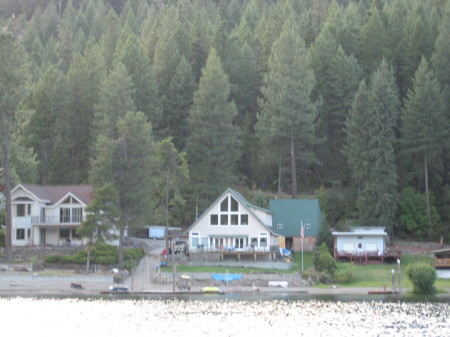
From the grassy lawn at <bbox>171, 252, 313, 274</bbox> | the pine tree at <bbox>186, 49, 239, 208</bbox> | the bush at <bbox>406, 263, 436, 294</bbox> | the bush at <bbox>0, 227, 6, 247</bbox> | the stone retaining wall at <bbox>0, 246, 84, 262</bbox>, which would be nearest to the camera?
the bush at <bbox>406, 263, 436, 294</bbox>

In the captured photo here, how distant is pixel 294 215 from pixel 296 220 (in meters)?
0.54

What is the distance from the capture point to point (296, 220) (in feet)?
290

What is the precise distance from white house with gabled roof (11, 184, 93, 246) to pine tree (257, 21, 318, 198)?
2005 centimetres

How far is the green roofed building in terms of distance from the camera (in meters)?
88.1

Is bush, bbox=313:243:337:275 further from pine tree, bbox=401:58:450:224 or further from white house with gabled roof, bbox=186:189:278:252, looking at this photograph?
pine tree, bbox=401:58:450:224

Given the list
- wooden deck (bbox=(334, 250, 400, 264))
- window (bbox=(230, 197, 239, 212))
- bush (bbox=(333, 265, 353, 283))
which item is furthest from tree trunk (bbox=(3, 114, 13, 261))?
wooden deck (bbox=(334, 250, 400, 264))

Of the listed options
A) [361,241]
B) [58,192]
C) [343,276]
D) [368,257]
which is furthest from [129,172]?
[368,257]

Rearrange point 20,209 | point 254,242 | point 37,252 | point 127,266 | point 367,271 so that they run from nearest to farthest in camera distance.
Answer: point 127,266
point 367,271
point 37,252
point 254,242
point 20,209

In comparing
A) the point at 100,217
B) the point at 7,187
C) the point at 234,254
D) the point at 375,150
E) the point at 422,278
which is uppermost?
the point at 375,150

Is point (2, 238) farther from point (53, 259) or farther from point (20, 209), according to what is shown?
point (53, 259)

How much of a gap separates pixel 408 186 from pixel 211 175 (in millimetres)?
20135

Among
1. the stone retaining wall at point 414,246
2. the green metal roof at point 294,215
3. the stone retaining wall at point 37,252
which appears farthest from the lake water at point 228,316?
the green metal roof at point 294,215

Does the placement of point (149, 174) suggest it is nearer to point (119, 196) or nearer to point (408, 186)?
point (119, 196)

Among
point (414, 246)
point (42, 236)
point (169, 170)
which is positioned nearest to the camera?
point (169, 170)
